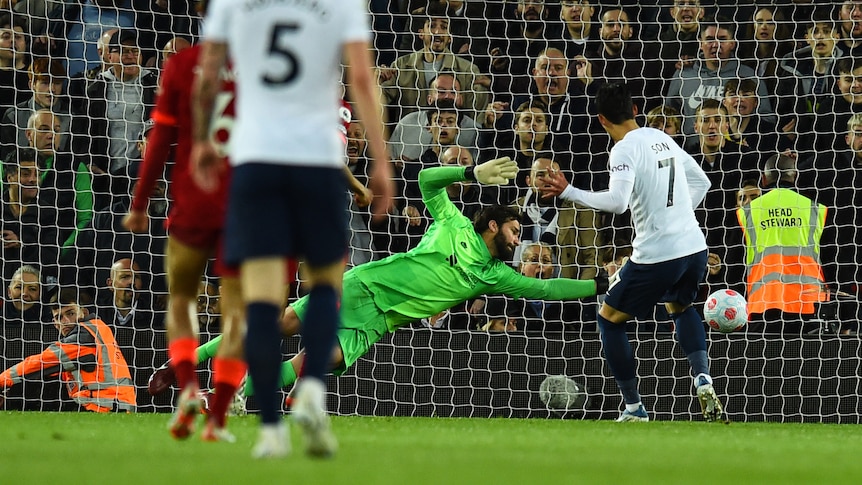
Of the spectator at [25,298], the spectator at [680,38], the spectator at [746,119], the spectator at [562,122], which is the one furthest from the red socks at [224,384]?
the spectator at [680,38]

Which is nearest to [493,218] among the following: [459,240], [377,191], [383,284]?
[459,240]

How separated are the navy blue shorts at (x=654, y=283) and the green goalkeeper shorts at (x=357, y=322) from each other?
4.74 ft

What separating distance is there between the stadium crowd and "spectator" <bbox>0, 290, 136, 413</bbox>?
514 millimetres

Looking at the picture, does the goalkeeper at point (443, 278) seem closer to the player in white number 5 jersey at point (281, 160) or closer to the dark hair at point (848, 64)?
the dark hair at point (848, 64)

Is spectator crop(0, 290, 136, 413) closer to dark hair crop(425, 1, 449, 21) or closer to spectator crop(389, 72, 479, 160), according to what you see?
spectator crop(389, 72, 479, 160)

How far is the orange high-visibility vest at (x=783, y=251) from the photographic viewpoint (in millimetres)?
9617

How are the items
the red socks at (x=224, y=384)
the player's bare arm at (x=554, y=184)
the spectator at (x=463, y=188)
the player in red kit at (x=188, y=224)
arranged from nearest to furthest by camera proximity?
the red socks at (x=224, y=384) → the player in red kit at (x=188, y=224) → the player's bare arm at (x=554, y=184) → the spectator at (x=463, y=188)

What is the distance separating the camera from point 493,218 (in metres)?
8.20

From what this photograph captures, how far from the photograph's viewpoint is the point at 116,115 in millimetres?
10289

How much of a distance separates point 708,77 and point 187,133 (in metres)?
6.30

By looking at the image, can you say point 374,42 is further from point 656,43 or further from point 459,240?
point 459,240

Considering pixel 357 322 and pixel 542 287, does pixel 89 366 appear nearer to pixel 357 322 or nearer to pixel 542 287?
pixel 357 322

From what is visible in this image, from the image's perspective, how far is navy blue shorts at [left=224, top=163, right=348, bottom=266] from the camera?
3895 mm

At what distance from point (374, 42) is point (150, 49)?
1.97 m
